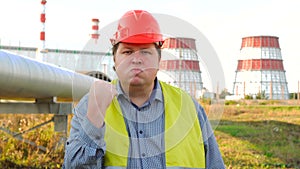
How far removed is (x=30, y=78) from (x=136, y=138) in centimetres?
318

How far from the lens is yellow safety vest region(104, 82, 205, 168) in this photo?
5.87 ft

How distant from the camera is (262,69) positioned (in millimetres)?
41438

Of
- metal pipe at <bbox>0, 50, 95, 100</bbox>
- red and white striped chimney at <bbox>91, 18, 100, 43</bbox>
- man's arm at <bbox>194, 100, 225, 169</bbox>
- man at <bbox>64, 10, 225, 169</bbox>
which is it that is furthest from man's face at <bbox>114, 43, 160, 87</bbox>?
metal pipe at <bbox>0, 50, 95, 100</bbox>

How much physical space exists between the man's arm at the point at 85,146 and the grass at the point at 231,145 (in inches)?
21.5

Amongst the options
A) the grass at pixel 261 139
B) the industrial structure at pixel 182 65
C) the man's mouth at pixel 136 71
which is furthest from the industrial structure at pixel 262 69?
the man's mouth at pixel 136 71

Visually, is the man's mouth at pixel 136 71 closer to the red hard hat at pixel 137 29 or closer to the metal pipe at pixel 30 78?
the red hard hat at pixel 137 29

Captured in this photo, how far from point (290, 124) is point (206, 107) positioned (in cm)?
1205

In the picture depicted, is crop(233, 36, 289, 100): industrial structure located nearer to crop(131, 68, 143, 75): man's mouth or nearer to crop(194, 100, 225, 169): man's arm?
crop(194, 100, 225, 169): man's arm

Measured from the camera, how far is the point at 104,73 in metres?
2.20

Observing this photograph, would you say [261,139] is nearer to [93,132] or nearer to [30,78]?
[30,78]

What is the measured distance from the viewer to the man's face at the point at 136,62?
170 cm

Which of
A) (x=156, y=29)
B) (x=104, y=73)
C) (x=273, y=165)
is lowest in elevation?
(x=273, y=165)

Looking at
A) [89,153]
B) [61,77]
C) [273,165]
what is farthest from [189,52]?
[273,165]

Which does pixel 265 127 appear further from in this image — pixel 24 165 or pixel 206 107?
pixel 206 107
